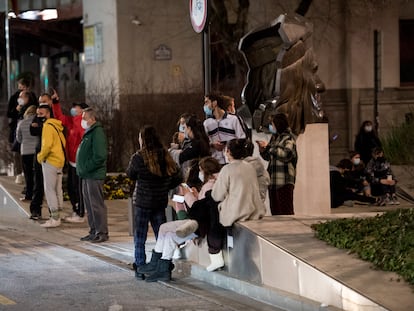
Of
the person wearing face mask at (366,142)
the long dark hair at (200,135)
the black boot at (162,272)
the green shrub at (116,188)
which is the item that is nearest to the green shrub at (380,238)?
the black boot at (162,272)

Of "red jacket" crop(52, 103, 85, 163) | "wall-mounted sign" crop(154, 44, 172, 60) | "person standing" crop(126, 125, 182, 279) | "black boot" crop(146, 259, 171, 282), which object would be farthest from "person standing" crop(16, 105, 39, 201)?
"wall-mounted sign" crop(154, 44, 172, 60)

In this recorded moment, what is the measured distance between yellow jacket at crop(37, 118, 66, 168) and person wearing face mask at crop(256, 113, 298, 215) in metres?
4.02

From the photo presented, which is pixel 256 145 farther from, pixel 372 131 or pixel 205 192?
pixel 372 131

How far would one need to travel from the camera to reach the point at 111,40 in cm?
2834

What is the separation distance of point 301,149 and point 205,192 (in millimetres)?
3209

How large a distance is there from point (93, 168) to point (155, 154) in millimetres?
2713

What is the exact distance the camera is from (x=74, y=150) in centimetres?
1540

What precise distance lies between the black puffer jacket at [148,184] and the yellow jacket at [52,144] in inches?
157

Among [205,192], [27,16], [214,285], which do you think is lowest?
[214,285]

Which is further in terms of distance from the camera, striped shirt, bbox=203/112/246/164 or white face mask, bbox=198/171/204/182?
striped shirt, bbox=203/112/246/164

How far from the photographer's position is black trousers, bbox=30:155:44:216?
15.9 meters

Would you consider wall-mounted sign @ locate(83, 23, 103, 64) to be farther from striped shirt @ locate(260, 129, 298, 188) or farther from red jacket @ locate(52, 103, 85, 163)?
striped shirt @ locate(260, 129, 298, 188)

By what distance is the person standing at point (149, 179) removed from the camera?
37.1ft

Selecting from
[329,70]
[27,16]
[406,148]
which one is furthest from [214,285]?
[27,16]
